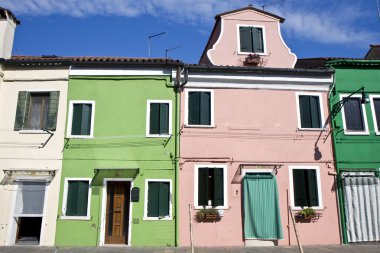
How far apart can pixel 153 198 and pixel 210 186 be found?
89.5 inches

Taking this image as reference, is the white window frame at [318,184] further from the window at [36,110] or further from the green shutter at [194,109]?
the window at [36,110]

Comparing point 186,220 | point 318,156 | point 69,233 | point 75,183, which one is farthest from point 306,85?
point 69,233

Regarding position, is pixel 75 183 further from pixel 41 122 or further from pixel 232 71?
pixel 232 71

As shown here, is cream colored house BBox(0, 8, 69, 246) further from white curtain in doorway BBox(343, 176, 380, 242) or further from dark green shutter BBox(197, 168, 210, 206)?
white curtain in doorway BBox(343, 176, 380, 242)

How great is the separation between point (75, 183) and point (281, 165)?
820 centimetres

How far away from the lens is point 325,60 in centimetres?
1519

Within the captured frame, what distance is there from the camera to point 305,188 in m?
13.5

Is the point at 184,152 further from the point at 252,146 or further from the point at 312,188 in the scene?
the point at 312,188

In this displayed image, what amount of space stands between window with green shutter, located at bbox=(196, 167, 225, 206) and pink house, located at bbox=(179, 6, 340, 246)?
0.04 m

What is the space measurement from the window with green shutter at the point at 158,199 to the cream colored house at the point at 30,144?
355cm

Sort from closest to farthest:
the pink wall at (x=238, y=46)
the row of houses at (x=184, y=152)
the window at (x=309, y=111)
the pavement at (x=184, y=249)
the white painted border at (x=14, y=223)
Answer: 1. the pavement at (x=184, y=249)
2. the white painted border at (x=14, y=223)
3. the row of houses at (x=184, y=152)
4. the window at (x=309, y=111)
5. the pink wall at (x=238, y=46)

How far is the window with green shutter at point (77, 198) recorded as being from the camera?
41.6 ft

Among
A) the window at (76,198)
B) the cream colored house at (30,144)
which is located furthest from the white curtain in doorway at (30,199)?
the window at (76,198)

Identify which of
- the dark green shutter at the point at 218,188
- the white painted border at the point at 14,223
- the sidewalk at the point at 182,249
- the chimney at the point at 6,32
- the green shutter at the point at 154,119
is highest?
the chimney at the point at 6,32
